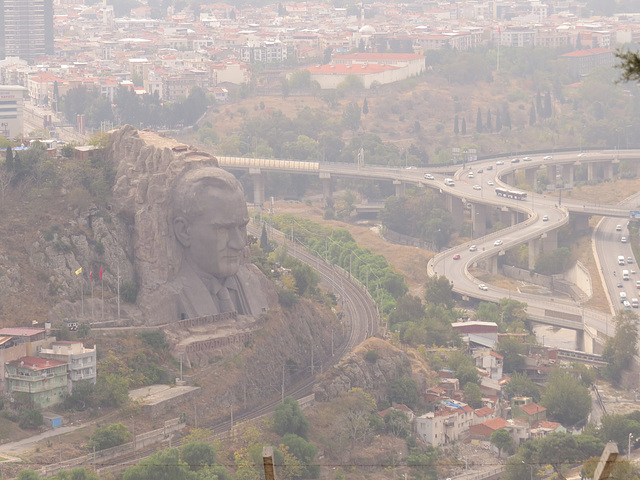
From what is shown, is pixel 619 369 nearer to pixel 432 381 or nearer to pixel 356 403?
pixel 432 381

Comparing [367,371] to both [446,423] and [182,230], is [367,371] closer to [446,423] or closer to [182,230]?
[446,423]

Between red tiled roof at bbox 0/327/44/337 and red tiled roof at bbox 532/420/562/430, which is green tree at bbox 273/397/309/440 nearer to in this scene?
red tiled roof at bbox 0/327/44/337

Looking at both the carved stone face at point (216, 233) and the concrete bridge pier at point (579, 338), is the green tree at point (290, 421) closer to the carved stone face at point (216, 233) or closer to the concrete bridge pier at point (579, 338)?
the carved stone face at point (216, 233)

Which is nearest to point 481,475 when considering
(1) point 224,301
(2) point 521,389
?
(2) point 521,389

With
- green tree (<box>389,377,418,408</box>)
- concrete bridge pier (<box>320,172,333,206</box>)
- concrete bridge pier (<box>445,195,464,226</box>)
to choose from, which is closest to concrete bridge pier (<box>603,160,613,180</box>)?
concrete bridge pier (<box>445,195,464,226</box>)

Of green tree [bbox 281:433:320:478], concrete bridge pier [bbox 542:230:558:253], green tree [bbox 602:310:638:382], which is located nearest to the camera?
green tree [bbox 281:433:320:478]

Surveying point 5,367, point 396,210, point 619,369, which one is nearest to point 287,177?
point 396,210
